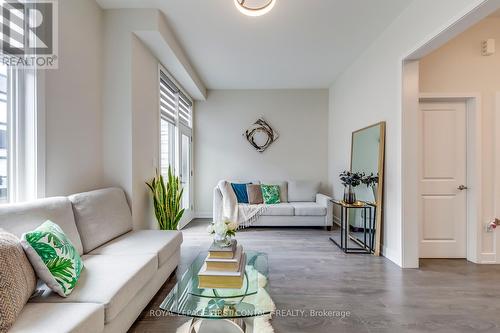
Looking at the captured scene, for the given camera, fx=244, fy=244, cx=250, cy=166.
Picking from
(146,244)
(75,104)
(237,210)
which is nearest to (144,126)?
(75,104)

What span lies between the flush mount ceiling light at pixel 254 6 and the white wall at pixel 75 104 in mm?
1543

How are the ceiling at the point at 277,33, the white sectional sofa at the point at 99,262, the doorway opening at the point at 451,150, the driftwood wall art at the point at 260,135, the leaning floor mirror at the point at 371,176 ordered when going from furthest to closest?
the driftwood wall art at the point at 260,135, the leaning floor mirror at the point at 371,176, the doorway opening at the point at 451,150, the ceiling at the point at 277,33, the white sectional sofa at the point at 99,262

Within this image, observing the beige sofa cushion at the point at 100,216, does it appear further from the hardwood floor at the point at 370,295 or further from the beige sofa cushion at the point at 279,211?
the beige sofa cushion at the point at 279,211

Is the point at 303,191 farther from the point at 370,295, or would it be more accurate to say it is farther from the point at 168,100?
the point at 168,100

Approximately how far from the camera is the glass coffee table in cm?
136

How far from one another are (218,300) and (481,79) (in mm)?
3641

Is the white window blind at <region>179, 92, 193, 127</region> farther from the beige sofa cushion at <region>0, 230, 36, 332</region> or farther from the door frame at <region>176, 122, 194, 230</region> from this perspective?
the beige sofa cushion at <region>0, 230, 36, 332</region>

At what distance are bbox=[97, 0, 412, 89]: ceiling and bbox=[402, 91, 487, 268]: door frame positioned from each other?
45.8 inches

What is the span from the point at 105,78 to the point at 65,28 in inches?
22.1

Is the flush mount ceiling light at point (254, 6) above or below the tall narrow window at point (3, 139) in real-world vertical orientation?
above

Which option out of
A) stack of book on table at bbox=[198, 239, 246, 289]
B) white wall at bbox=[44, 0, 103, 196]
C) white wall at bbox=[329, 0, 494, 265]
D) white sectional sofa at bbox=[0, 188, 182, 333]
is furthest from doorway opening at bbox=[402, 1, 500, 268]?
white wall at bbox=[44, 0, 103, 196]

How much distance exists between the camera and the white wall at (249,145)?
5316 millimetres

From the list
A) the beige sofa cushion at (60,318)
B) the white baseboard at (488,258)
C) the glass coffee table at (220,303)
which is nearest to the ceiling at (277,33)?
the glass coffee table at (220,303)

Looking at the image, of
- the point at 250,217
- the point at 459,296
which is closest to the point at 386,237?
the point at 459,296
